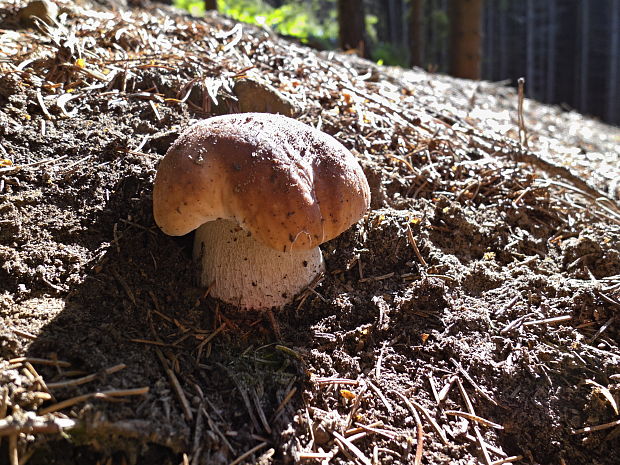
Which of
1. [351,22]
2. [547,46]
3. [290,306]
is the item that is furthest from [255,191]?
[547,46]

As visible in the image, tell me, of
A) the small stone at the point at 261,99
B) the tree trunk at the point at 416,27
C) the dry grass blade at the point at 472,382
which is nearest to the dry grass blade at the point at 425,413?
the dry grass blade at the point at 472,382

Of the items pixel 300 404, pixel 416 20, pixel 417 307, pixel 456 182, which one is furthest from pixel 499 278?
pixel 416 20

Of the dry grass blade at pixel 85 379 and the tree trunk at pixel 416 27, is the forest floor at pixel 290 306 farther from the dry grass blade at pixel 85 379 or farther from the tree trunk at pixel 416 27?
the tree trunk at pixel 416 27

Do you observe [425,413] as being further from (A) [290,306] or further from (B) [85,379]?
(B) [85,379]

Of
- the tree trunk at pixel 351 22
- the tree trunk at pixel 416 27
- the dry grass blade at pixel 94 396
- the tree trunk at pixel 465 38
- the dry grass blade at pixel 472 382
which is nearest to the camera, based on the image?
the dry grass blade at pixel 94 396

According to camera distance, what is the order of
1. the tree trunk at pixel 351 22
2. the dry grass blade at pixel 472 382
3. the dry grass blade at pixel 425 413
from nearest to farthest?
the dry grass blade at pixel 425 413 → the dry grass blade at pixel 472 382 → the tree trunk at pixel 351 22

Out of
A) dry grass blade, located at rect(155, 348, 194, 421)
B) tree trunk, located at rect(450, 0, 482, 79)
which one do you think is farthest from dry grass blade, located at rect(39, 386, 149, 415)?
tree trunk, located at rect(450, 0, 482, 79)

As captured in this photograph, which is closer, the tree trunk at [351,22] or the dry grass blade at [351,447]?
the dry grass blade at [351,447]

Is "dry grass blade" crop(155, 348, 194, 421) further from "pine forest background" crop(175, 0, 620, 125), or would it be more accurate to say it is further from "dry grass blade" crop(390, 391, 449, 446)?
"pine forest background" crop(175, 0, 620, 125)
